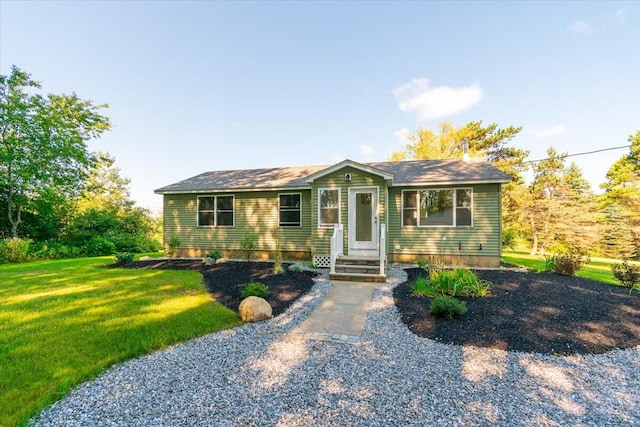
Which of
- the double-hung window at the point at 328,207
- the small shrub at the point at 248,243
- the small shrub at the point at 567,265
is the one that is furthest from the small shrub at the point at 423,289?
the small shrub at the point at 248,243

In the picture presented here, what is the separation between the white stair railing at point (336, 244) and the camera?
800cm

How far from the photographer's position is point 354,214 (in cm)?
952

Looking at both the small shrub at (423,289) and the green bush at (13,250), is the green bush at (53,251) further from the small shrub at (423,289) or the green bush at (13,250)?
the small shrub at (423,289)

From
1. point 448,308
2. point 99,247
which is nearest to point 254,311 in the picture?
point 448,308

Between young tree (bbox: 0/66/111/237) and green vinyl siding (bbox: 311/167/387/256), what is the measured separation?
1592 centimetres

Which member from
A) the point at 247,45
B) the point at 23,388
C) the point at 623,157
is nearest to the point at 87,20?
the point at 247,45

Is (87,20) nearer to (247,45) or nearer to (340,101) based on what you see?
(247,45)

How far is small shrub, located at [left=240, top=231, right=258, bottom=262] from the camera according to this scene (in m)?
Answer: 11.1

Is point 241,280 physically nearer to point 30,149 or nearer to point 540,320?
point 540,320

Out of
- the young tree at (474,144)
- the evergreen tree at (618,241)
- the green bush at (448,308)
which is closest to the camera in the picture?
the green bush at (448,308)

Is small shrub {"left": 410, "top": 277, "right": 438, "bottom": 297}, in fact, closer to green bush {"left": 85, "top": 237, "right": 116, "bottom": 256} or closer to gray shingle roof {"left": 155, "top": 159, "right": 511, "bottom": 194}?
gray shingle roof {"left": 155, "top": 159, "right": 511, "bottom": 194}

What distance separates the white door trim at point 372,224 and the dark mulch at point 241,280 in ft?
6.51

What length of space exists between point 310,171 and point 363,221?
4.90 m

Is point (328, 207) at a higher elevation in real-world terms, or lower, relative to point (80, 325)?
higher
